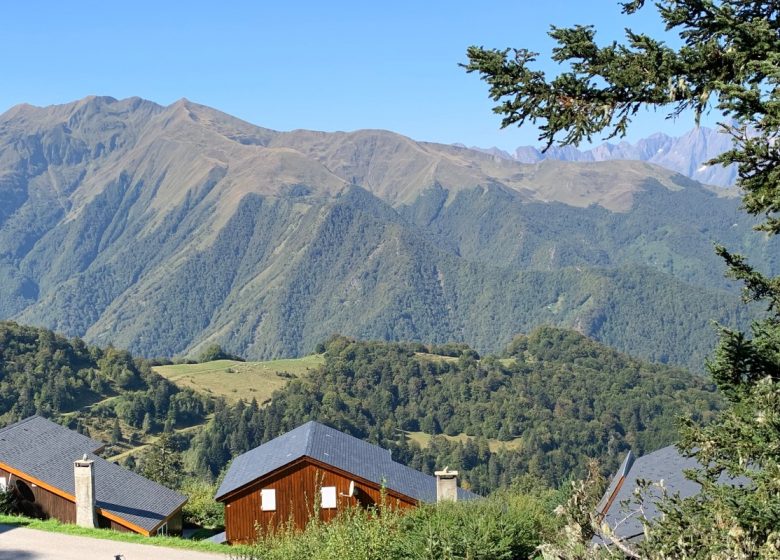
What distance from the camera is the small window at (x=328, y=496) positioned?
1189 inches

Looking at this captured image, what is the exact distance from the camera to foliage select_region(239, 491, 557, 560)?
669 inches

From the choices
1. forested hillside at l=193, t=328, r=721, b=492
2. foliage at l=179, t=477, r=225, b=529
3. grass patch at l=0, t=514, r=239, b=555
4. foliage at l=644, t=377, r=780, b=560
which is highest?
foliage at l=644, t=377, r=780, b=560

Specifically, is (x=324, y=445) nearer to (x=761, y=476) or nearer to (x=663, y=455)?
(x=663, y=455)

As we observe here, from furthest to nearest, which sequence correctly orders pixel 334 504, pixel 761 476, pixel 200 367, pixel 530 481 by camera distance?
pixel 200 367, pixel 530 481, pixel 334 504, pixel 761 476

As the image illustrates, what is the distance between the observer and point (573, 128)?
403 inches

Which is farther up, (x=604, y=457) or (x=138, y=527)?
(x=138, y=527)

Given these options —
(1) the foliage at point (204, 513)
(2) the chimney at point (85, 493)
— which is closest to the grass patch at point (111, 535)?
(2) the chimney at point (85, 493)

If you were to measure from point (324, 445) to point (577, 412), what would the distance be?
487ft

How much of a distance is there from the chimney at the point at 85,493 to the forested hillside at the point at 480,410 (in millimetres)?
101441

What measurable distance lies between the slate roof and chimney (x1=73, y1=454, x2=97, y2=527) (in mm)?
4031

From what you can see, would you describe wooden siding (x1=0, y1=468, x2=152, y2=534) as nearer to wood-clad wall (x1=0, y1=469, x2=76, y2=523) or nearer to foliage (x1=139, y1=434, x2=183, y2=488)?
wood-clad wall (x1=0, y1=469, x2=76, y2=523)

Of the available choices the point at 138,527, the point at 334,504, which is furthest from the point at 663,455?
the point at 138,527

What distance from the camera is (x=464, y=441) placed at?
165 m

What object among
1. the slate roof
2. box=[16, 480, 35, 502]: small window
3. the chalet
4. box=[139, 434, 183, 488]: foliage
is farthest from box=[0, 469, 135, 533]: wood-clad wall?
box=[139, 434, 183, 488]: foliage
